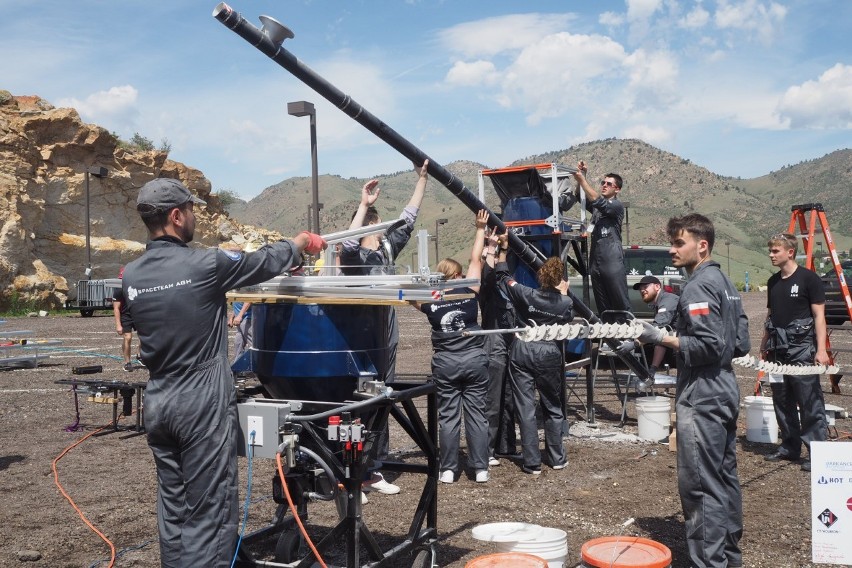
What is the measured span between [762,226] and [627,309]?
10015 centimetres

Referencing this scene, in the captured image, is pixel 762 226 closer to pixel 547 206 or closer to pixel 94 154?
pixel 94 154

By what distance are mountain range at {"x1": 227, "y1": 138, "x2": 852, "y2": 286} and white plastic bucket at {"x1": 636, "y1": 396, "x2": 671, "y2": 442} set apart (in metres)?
69.0

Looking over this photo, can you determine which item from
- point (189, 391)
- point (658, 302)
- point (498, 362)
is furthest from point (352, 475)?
point (658, 302)

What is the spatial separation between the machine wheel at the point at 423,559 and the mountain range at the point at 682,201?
73.6 metres

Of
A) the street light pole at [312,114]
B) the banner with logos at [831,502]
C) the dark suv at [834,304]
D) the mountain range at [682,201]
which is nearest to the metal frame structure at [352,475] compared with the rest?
the banner with logos at [831,502]

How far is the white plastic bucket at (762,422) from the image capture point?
328 inches

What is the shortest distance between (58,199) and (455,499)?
34.7 m

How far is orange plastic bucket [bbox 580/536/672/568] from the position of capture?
4062 mm

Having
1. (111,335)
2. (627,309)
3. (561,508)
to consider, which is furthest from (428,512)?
(111,335)

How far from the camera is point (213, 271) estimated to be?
3521 mm

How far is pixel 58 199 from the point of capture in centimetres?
3600

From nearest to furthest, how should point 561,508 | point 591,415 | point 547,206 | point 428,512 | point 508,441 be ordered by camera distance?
1. point 428,512
2. point 561,508
3. point 508,441
4. point 547,206
5. point 591,415

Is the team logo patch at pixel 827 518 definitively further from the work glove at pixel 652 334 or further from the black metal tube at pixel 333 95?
the black metal tube at pixel 333 95

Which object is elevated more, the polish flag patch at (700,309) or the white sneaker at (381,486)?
the polish flag patch at (700,309)
